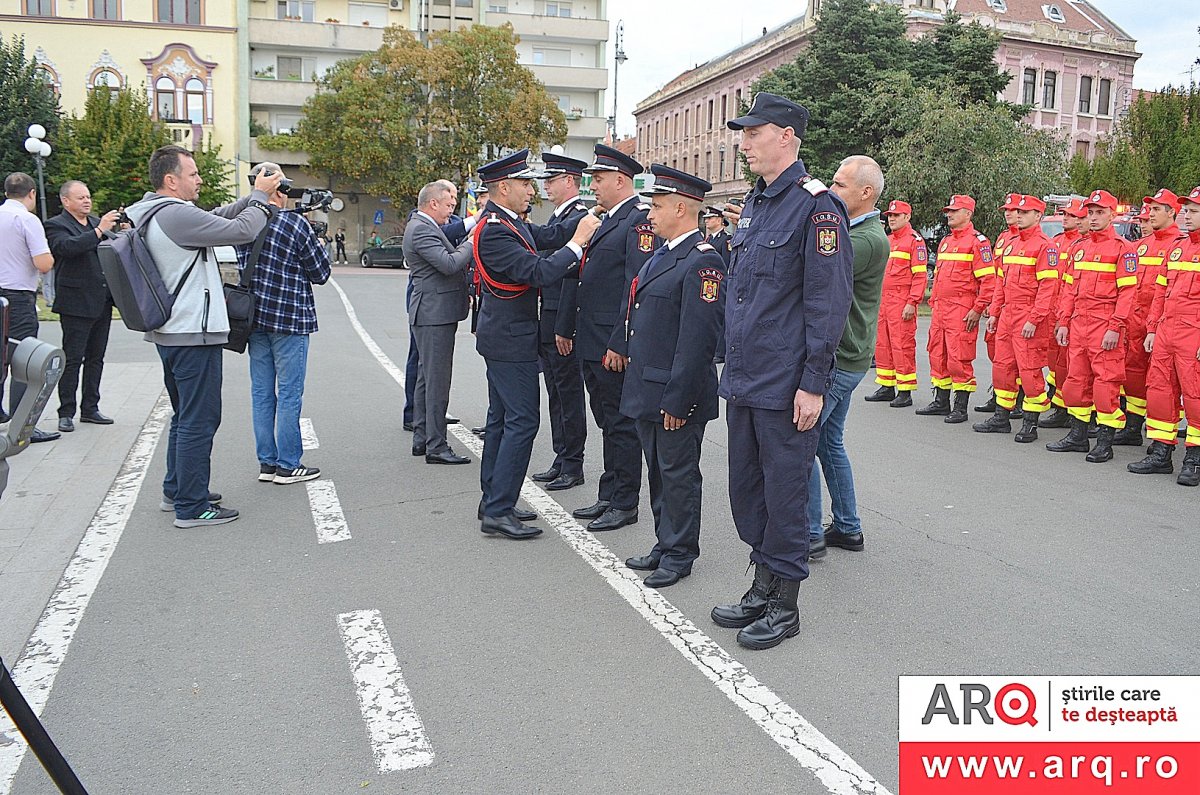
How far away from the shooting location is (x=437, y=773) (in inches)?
134

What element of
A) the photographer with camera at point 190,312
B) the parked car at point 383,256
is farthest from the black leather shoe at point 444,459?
the parked car at point 383,256

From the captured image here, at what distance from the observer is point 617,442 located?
20.7ft

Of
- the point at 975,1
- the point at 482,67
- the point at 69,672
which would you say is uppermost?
the point at 975,1

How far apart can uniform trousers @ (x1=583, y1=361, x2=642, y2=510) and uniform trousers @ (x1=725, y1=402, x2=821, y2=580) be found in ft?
5.20

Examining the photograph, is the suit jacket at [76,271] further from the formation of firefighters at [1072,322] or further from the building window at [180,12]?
the building window at [180,12]

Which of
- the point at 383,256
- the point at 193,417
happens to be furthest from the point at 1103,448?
the point at 383,256

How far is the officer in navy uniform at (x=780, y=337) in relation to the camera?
14.2 feet

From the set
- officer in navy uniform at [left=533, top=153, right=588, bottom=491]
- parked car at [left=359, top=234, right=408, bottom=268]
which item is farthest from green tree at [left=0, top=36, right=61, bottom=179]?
officer in navy uniform at [left=533, top=153, right=588, bottom=491]

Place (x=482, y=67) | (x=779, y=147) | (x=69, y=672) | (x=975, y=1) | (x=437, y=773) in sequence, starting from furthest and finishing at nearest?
(x=975, y=1)
(x=482, y=67)
(x=779, y=147)
(x=69, y=672)
(x=437, y=773)

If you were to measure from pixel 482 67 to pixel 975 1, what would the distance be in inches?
1240

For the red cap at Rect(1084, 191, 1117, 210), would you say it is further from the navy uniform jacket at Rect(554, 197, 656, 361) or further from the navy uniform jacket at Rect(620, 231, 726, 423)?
the navy uniform jacket at Rect(620, 231, 726, 423)

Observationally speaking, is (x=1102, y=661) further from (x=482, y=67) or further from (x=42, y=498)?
(x=482, y=67)

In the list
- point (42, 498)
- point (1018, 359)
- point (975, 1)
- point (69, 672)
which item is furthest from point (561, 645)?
point (975, 1)

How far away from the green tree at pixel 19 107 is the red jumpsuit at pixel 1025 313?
37.2m
